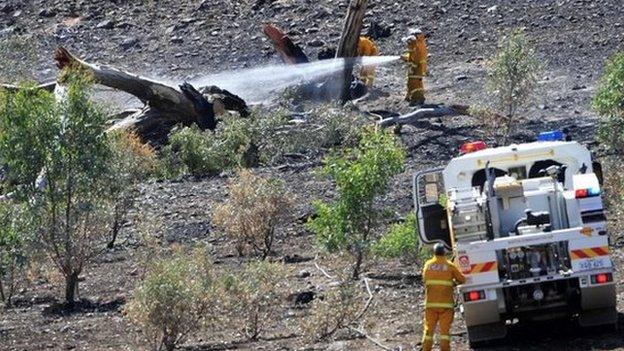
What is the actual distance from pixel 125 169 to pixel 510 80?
7.60m

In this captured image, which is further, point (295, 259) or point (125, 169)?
point (125, 169)

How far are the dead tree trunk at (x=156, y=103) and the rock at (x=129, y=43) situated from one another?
1086 cm

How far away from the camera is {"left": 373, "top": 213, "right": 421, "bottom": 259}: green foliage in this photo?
19.3 metres

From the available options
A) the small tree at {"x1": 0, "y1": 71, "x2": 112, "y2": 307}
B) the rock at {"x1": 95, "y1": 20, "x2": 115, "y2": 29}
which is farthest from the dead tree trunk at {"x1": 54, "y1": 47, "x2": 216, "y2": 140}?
the rock at {"x1": 95, "y1": 20, "x2": 115, "y2": 29}

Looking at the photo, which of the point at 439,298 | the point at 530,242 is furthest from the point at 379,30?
the point at 439,298

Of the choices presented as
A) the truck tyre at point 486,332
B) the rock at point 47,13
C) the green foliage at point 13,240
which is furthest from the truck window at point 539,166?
the rock at point 47,13

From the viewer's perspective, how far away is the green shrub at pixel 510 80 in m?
27.6

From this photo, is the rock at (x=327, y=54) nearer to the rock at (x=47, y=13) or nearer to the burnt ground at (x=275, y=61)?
the burnt ground at (x=275, y=61)

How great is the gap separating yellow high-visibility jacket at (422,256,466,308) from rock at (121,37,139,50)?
2679 cm

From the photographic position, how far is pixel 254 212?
22.4m

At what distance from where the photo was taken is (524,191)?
15.8m

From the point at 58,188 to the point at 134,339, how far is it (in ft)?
11.1

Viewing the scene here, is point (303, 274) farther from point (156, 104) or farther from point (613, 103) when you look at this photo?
point (156, 104)

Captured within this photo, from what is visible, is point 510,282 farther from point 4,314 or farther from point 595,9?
point 595,9
